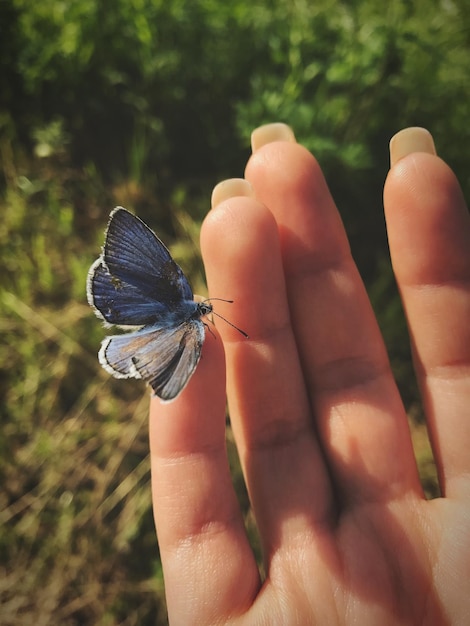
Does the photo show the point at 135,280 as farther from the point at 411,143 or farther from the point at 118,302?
the point at 411,143

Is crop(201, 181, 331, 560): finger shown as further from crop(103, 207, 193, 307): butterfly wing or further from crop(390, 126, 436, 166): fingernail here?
crop(390, 126, 436, 166): fingernail

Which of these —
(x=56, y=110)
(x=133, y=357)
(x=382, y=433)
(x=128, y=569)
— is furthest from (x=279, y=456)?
(x=56, y=110)

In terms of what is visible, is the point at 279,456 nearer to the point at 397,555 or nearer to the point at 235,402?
the point at 235,402

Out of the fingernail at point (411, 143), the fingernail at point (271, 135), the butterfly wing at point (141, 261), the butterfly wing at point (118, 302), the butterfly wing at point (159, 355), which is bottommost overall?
the butterfly wing at point (159, 355)

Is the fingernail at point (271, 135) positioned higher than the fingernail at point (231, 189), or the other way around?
the fingernail at point (271, 135)

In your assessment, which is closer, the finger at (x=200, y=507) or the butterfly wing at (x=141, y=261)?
the finger at (x=200, y=507)

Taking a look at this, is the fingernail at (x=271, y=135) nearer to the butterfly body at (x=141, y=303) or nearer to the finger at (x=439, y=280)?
the finger at (x=439, y=280)

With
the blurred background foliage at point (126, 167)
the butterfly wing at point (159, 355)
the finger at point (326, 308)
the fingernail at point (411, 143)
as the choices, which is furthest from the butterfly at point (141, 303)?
the blurred background foliage at point (126, 167)
